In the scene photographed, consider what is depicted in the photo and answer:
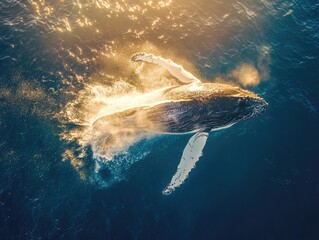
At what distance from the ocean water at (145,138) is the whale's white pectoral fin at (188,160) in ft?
2.44

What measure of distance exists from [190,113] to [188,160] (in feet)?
8.05

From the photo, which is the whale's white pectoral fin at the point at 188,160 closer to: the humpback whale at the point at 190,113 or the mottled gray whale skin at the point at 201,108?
the humpback whale at the point at 190,113

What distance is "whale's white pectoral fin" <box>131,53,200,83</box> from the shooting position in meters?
15.8

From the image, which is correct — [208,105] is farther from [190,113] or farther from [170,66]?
[170,66]

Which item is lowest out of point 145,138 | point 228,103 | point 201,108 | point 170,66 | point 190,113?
point 145,138

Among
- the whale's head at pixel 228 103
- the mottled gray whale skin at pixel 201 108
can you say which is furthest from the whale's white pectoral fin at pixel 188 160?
the whale's head at pixel 228 103

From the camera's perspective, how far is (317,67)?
63.9ft

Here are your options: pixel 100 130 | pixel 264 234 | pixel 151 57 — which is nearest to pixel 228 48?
pixel 151 57

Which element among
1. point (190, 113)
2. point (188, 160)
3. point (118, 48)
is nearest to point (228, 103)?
point (190, 113)

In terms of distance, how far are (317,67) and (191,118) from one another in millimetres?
11179

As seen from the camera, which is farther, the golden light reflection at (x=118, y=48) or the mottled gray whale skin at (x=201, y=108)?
the golden light reflection at (x=118, y=48)

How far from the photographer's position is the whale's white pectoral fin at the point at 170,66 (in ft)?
52.0

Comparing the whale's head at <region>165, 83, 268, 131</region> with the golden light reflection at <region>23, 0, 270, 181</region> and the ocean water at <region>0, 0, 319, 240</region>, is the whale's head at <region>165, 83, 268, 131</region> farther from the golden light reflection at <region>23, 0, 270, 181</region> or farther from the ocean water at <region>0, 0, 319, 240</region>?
the ocean water at <region>0, 0, 319, 240</region>

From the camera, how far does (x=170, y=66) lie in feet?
52.7
